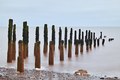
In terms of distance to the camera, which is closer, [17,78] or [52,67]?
[17,78]

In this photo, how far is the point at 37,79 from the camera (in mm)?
18281

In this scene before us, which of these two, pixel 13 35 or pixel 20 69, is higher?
pixel 13 35

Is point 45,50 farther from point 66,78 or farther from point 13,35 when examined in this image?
point 66,78

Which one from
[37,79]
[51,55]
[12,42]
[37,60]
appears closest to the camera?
[37,79]

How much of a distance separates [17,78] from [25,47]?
33.8 ft

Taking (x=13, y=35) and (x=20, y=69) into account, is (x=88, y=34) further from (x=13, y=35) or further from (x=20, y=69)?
(x=20, y=69)

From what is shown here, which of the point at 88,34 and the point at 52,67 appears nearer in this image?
the point at 52,67

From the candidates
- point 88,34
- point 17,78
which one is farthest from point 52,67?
point 88,34

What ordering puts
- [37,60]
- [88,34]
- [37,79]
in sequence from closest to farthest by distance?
[37,79]
[37,60]
[88,34]

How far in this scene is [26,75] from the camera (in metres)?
19.7

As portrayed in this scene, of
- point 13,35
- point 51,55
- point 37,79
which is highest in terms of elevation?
point 13,35

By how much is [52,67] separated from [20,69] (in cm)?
625

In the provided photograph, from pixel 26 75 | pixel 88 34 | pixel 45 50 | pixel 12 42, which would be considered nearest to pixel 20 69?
pixel 26 75

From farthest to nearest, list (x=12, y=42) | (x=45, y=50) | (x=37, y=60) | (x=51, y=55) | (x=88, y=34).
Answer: (x=88, y=34) → (x=45, y=50) → (x=12, y=42) → (x=51, y=55) → (x=37, y=60)
